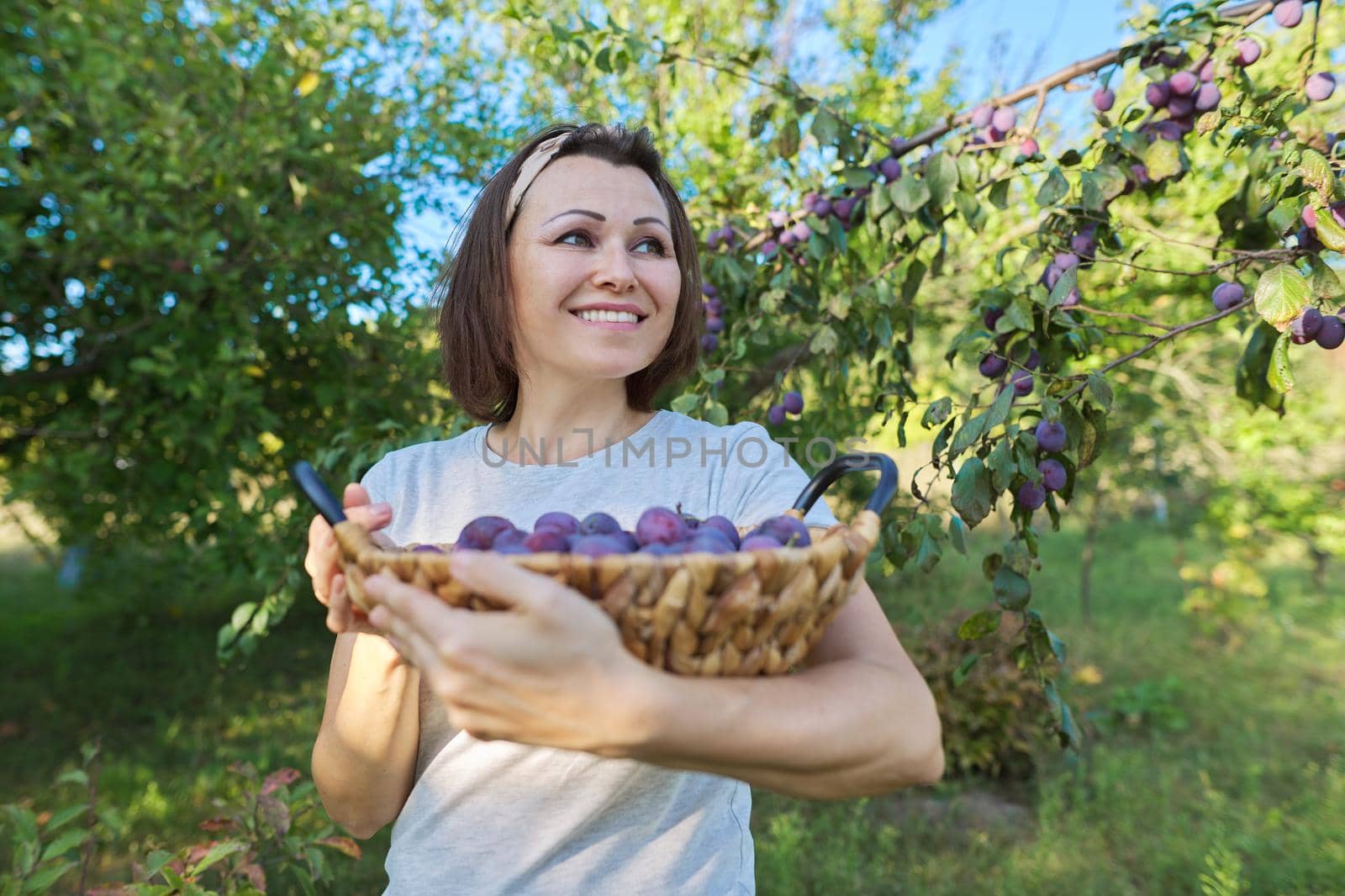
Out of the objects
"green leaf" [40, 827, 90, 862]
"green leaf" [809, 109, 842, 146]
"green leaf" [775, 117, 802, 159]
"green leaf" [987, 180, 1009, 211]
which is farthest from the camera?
"green leaf" [775, 117, 802, 159]

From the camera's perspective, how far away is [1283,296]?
1.21 meters

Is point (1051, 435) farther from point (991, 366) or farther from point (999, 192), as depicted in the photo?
point (999, 192)

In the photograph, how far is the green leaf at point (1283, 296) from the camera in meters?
1.20

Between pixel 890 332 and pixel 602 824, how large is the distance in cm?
126

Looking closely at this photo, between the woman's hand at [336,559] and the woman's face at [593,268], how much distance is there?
37 centimetres

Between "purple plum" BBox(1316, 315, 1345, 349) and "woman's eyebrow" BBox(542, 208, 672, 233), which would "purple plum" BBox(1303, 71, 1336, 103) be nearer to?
"purple plum" BBox(1316, 315, 1345, 349)

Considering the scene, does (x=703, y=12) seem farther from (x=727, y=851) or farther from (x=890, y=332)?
(x=727, y=851)

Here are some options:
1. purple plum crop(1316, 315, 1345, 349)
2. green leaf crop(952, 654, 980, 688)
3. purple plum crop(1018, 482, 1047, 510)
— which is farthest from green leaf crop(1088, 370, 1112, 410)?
green leaf crop(952, 654, 980, 688)

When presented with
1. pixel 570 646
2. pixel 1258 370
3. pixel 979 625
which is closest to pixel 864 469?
pixel 570 646

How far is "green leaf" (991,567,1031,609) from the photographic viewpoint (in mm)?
1527

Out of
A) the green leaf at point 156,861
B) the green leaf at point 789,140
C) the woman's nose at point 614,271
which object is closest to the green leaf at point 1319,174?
the woman's nose at point 614,271

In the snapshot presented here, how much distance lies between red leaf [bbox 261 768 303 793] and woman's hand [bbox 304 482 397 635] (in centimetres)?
137

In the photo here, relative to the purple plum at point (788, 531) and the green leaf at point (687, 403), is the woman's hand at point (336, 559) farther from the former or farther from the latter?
the green leaf at point (687, 403)

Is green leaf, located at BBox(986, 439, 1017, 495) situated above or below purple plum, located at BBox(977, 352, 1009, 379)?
below
